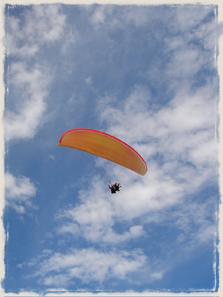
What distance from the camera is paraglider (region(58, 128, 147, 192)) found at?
23.3 meters

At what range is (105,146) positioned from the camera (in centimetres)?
2481

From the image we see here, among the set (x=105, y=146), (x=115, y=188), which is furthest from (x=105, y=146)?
(x=115, y=188)

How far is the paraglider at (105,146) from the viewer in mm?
23297

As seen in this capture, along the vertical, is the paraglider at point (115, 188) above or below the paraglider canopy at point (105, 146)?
below

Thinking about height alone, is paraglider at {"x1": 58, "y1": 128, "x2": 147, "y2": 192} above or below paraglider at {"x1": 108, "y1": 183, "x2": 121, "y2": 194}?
above

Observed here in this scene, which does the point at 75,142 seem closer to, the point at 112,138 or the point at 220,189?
the point at 112,138

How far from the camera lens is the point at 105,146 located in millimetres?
24812

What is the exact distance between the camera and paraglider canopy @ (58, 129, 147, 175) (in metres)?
23.3

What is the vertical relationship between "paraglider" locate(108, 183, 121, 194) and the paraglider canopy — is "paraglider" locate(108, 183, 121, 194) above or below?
below

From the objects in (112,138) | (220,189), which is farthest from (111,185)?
(220,189)

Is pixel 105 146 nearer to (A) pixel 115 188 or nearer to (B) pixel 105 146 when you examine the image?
(B) pixel 105 146

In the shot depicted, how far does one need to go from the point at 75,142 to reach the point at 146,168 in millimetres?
8442

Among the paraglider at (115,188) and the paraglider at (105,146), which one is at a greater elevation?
the paraglider at (105,146)

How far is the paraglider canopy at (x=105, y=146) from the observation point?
76.5ft
